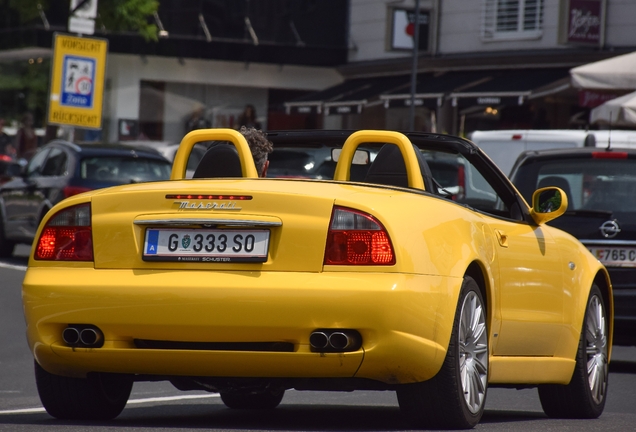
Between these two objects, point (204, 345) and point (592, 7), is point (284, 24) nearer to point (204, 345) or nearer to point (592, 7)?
point (592, 7)

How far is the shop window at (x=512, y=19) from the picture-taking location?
111 ft

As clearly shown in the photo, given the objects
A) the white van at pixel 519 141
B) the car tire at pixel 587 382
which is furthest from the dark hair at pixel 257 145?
the white van at pixel 519 141

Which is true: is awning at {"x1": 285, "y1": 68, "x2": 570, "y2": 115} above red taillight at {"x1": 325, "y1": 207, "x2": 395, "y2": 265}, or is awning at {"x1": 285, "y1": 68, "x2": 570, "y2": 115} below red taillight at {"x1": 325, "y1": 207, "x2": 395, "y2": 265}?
above

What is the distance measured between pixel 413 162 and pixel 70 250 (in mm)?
1563

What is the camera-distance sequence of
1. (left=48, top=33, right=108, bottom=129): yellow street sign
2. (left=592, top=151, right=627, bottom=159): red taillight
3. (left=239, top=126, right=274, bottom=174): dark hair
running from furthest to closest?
(left=48, top=33, right=108, bottom=129): yellow street sign → (left=592, top=151, right=627, bottom=159): red taillight → (left=239, top=126, right=274, bottom=174): dark hair

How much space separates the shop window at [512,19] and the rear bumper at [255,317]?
28610 millimetres

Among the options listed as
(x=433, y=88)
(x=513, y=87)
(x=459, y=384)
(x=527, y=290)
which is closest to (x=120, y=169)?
(x=527, y=290)

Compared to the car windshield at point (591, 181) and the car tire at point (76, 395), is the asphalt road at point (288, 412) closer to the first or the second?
the car tire at point (76, 395)

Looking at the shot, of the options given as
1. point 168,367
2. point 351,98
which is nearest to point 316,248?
point 168,367

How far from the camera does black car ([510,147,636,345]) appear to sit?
10.5 meters

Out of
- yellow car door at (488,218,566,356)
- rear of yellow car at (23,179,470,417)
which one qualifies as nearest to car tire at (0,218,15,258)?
yellow car door at (488,218,566,356)

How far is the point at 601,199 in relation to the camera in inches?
423

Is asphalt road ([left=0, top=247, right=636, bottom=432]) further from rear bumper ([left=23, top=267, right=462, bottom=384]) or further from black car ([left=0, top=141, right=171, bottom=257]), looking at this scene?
black car ([left=0, top=141, right=171, bottom=257])

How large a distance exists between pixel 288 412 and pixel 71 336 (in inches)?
74.3
